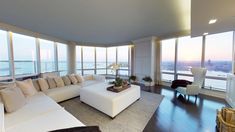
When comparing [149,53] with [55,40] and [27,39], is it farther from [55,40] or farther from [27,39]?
[27,39]

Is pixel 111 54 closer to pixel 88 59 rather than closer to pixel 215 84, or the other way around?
pixel 88 59

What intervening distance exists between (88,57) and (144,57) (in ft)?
13.2

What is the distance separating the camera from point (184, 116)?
2523 mm

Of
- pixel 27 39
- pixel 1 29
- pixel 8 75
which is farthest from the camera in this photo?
pixel 27 39

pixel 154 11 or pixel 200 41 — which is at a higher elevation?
pixel 154 11

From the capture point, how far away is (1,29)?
129 inches

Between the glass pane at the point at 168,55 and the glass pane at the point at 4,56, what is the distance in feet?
21.9

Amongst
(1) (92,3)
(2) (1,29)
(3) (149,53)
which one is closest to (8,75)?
(2) (1,29)

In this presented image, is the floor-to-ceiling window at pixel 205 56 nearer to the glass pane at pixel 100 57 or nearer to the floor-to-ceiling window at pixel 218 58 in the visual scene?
the floor-to-ceiling window at pixel 218 58

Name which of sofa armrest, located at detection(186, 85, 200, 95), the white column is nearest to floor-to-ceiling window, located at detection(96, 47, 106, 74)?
the white column

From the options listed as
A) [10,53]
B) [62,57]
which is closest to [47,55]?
[62,57]

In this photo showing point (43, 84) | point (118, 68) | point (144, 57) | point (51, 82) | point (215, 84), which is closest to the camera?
point (43, 84)

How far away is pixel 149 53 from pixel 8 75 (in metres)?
6.05

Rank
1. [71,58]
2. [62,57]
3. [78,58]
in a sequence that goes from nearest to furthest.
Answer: [62,57] < [71,58] < [78,58]
